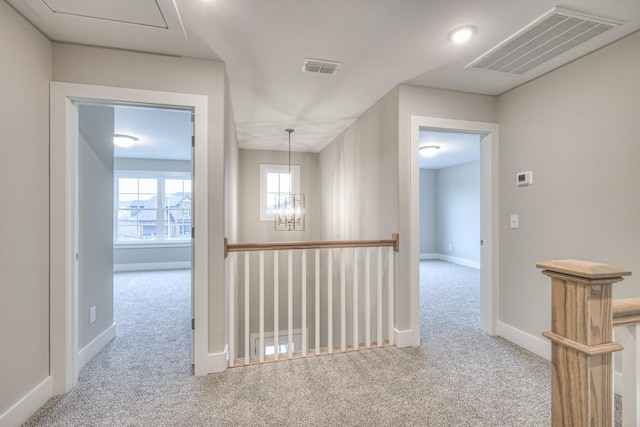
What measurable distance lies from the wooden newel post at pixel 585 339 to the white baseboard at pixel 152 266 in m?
7.08

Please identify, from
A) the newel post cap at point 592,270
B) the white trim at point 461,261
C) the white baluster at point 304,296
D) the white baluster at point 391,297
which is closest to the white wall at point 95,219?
the white baluster at point 304,296

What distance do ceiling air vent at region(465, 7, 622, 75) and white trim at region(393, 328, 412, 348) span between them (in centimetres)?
226

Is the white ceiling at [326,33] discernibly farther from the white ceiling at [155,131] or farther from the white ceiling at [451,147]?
the white ceiling at [451,147]

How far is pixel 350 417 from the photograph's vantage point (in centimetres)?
172

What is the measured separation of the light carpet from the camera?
5.66 ft

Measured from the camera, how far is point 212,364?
7.24 feet

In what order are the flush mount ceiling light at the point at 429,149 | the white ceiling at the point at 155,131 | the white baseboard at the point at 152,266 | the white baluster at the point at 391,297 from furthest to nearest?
1. the white baseboard at the point at 152,266
2. the flush mount ceiling light at the point at 429,149
3. the white ceiling at the point at 155,131
4. the white baluster at the point at 391,297

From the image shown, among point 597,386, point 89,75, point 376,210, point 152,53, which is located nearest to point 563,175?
point 376,210

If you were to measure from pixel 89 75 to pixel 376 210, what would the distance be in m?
2.61

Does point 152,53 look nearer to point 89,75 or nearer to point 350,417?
point 89,75

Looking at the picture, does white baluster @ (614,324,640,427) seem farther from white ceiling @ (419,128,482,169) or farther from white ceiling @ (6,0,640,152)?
white ceiling @ (419,128,482,169)

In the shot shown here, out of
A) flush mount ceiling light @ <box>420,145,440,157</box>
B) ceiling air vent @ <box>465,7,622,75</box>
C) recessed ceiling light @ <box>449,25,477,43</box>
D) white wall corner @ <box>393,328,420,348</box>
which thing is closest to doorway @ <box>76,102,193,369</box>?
recessed ceiling light @ <box>449,25,477,43</box>

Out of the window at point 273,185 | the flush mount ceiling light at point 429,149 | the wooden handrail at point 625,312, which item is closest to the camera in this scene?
the wooden handrail at point 625,312

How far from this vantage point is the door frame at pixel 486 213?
2.66m
